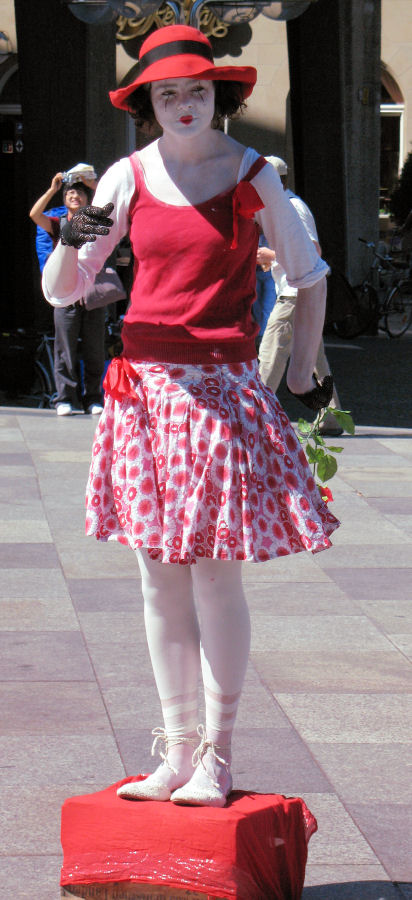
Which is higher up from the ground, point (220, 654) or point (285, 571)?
point (220, 654)

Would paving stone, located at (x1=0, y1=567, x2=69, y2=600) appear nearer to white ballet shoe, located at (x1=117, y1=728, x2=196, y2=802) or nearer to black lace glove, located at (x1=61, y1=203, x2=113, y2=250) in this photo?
white ballet shoe, located at (x1=117, y1=728, x2=196, y2=802)

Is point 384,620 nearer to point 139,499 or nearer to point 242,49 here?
point 139,499

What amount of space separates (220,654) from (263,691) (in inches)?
52.2

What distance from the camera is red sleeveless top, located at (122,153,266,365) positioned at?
278cm

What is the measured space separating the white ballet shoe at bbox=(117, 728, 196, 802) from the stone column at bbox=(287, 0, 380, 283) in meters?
15.3

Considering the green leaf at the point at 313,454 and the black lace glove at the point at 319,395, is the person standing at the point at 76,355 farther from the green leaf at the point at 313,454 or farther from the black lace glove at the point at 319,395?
the black lace glove at the point at 319,395

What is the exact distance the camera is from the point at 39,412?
34.4 ft

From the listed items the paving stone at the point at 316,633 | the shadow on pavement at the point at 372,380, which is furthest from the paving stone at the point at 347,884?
the shadow on pavement at the point at 372,380

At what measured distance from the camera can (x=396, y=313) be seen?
Result: 18484mm

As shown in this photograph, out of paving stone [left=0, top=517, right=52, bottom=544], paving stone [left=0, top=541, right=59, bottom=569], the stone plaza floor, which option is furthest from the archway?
paving stone [left=0, top=541, right=59, bottom=569]

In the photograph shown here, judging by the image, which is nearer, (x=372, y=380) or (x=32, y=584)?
(x=32, y=584)

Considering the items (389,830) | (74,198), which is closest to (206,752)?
(389,830)

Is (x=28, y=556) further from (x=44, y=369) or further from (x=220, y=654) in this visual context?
(x=44, y=369)

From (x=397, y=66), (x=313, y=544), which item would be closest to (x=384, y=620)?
(x=313, y=544)
